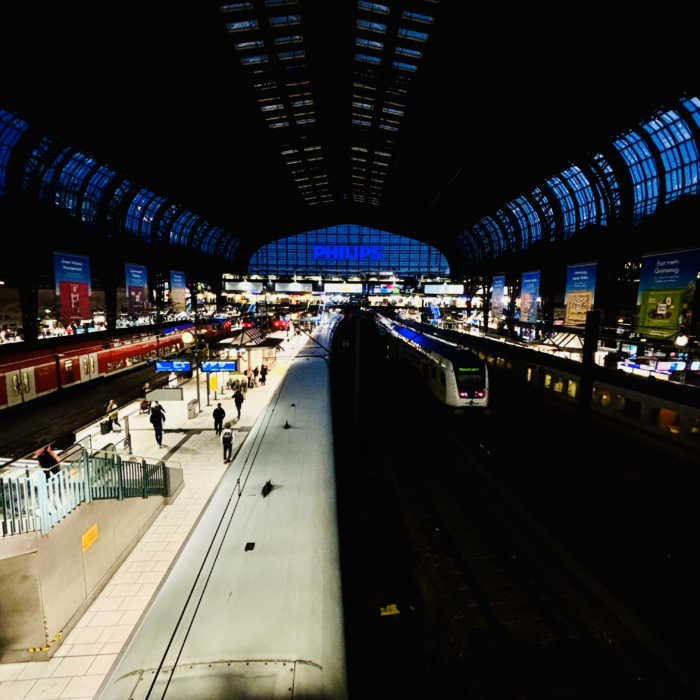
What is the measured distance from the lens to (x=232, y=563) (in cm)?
595

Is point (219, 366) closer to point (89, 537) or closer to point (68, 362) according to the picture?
point (89, 537)

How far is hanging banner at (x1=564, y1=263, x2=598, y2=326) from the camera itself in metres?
25.3

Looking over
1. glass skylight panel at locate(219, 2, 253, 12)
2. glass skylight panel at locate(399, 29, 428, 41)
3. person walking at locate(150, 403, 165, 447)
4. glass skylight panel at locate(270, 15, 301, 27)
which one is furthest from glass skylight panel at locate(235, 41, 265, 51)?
person walking at locate(150, 403, 165, 447)

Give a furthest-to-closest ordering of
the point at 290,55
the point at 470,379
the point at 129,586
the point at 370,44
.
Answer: the point at 290,55
the point at 370,44
the point at 470,379
the point at 129,586

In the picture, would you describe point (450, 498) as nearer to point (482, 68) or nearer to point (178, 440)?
point (178, 440)

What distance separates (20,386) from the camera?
16.9 metres

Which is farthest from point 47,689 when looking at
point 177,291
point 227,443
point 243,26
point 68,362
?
point 177,291

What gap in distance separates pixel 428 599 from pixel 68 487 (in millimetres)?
6301

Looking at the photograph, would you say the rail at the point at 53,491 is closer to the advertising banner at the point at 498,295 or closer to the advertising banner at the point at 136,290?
the advertising banner at the point at 136,290

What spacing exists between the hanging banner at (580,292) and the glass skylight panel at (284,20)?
952 inches

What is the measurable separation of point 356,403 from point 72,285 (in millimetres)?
22443

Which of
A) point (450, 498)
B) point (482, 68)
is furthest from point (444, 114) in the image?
point (450, 498)

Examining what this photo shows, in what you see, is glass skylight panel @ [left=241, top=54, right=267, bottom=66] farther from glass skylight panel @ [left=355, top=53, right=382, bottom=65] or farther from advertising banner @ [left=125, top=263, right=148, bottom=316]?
advertising banner @ [left=125, top=263, right=148, bottom=316]

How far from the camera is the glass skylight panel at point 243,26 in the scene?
20.9 metres
